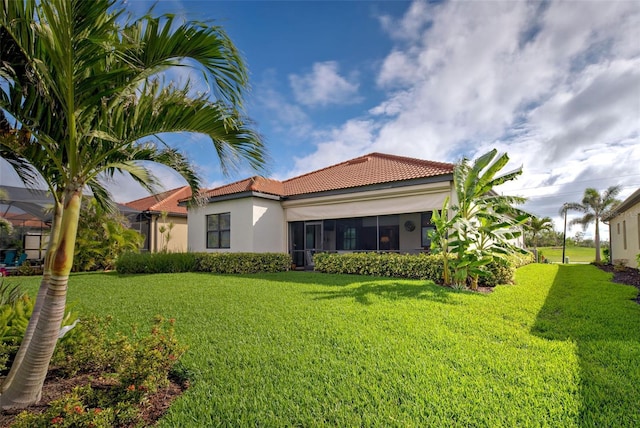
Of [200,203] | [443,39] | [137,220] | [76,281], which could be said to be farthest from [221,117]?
[137,220]

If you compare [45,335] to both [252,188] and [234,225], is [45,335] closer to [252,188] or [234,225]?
[252,188]

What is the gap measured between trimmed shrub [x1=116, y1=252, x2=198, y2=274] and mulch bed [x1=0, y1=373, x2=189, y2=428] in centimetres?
1204

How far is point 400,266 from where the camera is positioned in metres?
11.9

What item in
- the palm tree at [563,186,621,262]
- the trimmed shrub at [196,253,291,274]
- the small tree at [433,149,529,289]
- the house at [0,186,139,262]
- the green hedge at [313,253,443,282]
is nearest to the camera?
the small tree at [433,149,529,289]

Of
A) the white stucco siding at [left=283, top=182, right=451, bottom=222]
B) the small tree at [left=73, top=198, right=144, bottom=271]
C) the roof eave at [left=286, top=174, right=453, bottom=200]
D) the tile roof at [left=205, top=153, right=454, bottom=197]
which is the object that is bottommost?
the small tree at [left=73, top=198, right=144, bottom=271]

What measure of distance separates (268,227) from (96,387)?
1325cm

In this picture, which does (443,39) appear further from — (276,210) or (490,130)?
(276,210)

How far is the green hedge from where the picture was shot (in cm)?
1123

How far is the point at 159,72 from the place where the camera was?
3754mm

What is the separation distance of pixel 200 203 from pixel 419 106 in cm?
1057

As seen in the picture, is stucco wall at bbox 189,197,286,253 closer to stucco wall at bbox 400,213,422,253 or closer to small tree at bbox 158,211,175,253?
small tree at bbox 158,211,175,253

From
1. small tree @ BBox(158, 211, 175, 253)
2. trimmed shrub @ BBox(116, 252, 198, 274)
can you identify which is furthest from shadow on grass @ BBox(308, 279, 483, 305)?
small tree @ BBox(158, 211, 175, 253)

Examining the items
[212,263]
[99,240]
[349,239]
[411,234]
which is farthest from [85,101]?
[99,240]

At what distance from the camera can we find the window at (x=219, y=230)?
57.2 feet
